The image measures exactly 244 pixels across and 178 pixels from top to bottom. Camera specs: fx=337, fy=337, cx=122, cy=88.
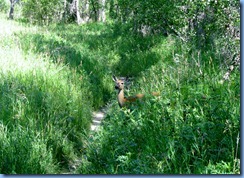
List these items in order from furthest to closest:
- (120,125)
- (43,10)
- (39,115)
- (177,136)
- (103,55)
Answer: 1. (43,10)
2. (103,55)
3. (39,115)
4. (120,125)
5. (177,136)

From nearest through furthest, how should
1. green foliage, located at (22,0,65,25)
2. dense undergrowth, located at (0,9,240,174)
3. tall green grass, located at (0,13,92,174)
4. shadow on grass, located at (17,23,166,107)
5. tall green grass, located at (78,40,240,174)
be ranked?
tall green grass, located at (78,40,240,174), dense undergrowth, located at (0,9,240,174), tall green grass, located at (0,13,92,174), shadow on grass, located at (17,23,166,107), green foliage, located at (22,0,65,25)

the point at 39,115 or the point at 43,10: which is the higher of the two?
the point at 43,10

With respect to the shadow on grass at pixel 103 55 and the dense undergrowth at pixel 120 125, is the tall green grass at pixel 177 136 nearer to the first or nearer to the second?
the dense undergrowth at pixel 120 125

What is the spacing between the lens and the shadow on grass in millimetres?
7891

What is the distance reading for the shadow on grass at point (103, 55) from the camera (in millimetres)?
7891

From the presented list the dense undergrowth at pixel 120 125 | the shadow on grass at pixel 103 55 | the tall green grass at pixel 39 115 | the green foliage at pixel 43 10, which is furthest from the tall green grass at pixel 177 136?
the green foliage at pixel 43 10

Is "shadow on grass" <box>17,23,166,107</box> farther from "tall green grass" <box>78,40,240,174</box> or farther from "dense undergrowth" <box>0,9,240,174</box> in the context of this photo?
"tall green grass" <box>78,40,240,174</box>

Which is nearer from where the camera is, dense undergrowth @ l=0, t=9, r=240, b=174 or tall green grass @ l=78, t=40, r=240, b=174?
tall green grass @ l=78, t=40, r=240, b=174

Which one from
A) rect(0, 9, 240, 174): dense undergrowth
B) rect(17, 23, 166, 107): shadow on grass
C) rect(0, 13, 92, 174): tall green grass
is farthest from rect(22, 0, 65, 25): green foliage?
rect(0, 9, 240, 174): dense undergrowth

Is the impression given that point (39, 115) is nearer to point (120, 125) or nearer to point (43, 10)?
point (120, 125)

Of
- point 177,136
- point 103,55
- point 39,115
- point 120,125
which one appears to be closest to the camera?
point 177,136

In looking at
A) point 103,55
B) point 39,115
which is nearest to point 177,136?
point 39,115

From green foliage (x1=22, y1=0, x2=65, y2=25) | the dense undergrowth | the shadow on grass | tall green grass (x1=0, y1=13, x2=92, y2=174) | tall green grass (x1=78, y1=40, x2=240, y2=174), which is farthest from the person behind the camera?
green foliage (x1=22, y1=0, x2=65, y2=25)

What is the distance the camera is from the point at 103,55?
11.1 m
